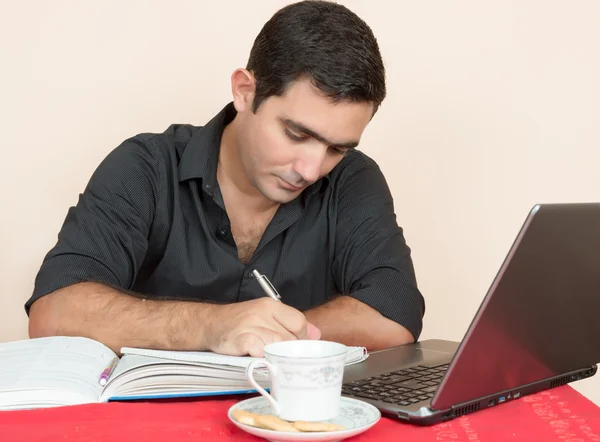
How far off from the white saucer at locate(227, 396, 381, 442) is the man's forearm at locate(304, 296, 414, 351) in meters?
0.55

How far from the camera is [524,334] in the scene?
3.02 feet

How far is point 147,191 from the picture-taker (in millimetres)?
1712

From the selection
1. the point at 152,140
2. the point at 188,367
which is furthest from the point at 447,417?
the point at 152,140

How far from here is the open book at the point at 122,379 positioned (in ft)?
3.20

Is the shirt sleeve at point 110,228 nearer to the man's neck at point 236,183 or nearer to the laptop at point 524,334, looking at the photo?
the man's neck at point 236,183

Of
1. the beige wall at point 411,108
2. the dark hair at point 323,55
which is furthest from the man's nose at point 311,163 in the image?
the beige wall at point 411,108

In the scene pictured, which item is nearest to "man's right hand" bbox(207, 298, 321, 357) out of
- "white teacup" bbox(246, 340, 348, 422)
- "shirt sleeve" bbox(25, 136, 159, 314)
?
"white teacup" bbox(246, 340, 348, 422)

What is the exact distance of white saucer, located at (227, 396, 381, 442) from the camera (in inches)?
31.4

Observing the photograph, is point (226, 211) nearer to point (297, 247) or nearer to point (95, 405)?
point (297, 247)

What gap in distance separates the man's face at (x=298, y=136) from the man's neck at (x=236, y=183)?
17 centimetres

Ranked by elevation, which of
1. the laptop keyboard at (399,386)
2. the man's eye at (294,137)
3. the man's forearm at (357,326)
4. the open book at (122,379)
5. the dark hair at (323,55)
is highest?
the dark hair at (323,55)

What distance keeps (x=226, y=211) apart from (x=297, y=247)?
0.63ft

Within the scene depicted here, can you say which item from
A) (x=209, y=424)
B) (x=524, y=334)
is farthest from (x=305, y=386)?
(x=524, y=334)

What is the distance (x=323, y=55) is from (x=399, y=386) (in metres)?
0.77
